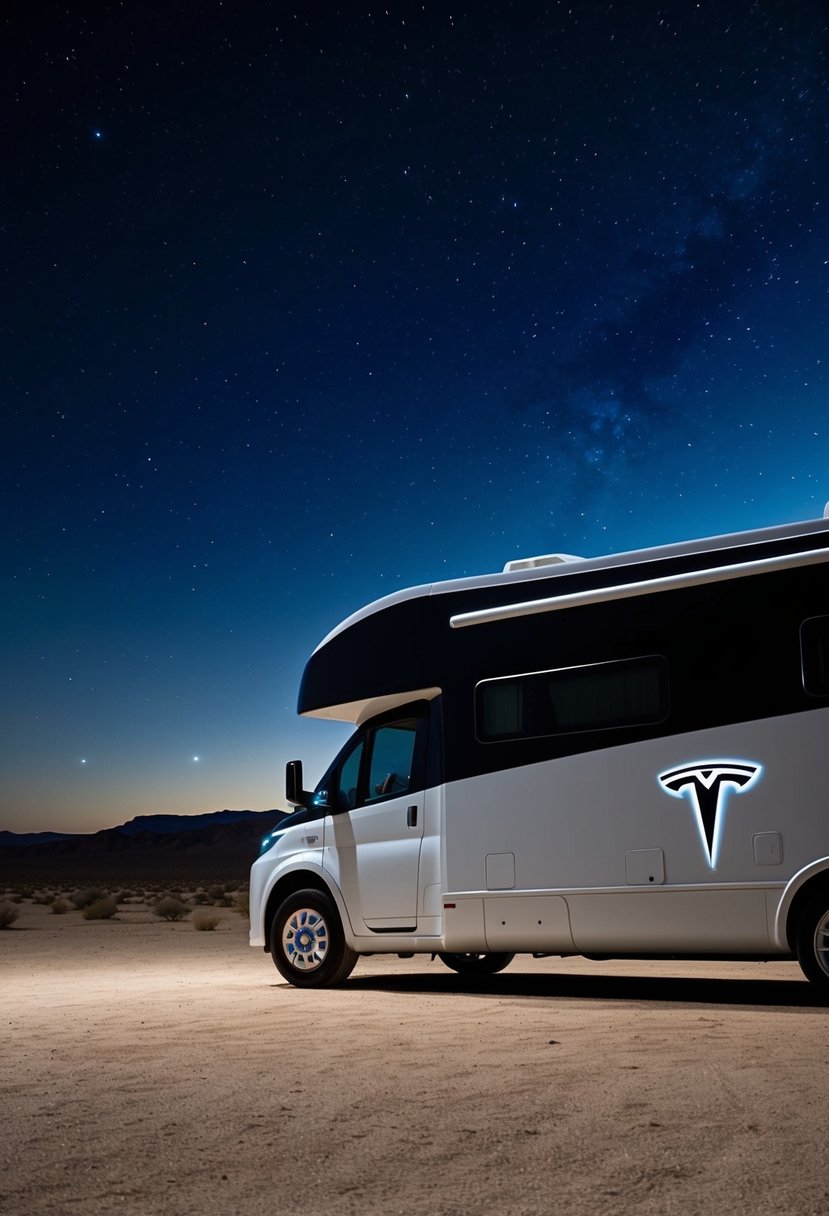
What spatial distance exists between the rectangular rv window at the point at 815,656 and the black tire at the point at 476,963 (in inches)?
213

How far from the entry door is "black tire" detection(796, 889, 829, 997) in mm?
3539

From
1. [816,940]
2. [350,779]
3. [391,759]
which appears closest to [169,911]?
[350,779]

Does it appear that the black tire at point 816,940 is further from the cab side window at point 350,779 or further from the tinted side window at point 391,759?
the cab side window at point 350,779

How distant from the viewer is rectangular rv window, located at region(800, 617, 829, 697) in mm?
10070

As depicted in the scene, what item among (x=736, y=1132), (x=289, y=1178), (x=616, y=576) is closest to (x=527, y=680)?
(x=616, y=576)

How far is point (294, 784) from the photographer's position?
1315 centimetres

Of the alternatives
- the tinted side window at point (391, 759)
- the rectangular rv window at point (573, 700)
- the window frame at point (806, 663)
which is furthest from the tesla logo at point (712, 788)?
the tinted side window at point (391, 759)

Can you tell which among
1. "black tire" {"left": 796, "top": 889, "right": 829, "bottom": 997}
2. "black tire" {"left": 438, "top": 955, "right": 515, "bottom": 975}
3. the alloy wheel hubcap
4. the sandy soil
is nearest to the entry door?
the alloy wheel hubcap

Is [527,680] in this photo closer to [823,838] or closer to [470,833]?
[470,833]

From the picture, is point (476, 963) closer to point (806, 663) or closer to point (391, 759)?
point (391, 759)

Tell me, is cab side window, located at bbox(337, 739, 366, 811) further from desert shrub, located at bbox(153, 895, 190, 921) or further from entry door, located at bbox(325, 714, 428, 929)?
desert shrub, located at bbox(153, 895, 190, 921)

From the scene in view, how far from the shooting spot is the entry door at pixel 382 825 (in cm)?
1217

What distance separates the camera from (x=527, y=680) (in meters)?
11.6

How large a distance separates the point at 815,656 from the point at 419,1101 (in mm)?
4975
